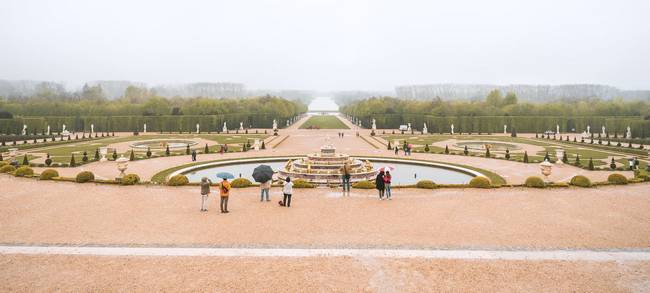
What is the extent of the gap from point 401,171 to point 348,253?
19.9 m

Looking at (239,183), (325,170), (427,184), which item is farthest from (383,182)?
(325,170)

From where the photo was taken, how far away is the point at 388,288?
1013 cm

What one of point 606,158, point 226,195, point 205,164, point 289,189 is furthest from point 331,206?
point 606,158

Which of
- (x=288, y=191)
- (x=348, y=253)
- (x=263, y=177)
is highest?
(x=263, y=177)

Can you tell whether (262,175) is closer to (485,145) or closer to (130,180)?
(130,180)

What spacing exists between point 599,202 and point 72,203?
21.4 m

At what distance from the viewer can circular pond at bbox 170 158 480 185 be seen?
92.8ft

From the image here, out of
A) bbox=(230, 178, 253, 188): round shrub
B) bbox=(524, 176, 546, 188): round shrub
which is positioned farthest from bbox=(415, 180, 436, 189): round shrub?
bbox=(230, 178, 253, 188): round shrub

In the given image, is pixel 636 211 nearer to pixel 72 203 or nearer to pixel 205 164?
pixel 72 203

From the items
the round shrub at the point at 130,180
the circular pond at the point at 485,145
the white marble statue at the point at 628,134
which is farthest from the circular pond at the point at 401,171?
the white marble statue at the point at 628,134

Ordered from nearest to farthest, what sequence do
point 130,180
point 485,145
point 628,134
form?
point 130,180 → point 485,145 → point 628,134

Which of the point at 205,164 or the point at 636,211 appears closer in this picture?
the point at 636,211

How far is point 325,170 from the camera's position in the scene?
2738 centimetres

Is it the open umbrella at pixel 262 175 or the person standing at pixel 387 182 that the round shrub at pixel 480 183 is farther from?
the open umbrella at pixel 262 175
